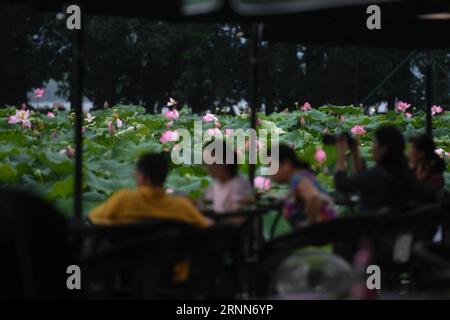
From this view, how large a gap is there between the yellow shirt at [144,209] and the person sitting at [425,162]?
2.42 m

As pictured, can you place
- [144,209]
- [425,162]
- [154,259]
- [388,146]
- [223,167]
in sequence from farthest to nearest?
[425,162]
[388,146]
[223,167]
[144,209]
[154,259]

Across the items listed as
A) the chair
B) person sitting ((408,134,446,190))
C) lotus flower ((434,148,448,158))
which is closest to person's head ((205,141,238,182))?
the chair

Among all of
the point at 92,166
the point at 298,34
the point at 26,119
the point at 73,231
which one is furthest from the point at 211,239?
the point at 26,119

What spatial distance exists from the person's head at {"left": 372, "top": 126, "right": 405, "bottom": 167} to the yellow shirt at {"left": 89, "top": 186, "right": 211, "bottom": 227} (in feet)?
4.61

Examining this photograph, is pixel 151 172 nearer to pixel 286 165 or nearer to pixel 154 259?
pixel 154 259

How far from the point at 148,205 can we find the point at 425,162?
8.73 feet

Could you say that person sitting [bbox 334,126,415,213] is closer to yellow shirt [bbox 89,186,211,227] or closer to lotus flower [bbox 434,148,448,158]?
yellow shirt [bbox 89,186,211,227]

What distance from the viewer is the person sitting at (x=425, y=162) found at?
24.4 feet

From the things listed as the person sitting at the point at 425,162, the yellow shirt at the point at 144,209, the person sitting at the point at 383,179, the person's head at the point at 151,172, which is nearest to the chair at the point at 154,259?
the yellow shirt at the point at 144,209

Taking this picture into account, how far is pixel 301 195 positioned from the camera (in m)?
6.02

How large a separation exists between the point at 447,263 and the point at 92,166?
6000 millimetres

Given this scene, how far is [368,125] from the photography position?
48.9 ft

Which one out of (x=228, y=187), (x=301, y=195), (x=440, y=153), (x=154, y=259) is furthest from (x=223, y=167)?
(x=440, y=153)

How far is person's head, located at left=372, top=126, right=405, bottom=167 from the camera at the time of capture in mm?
6395
